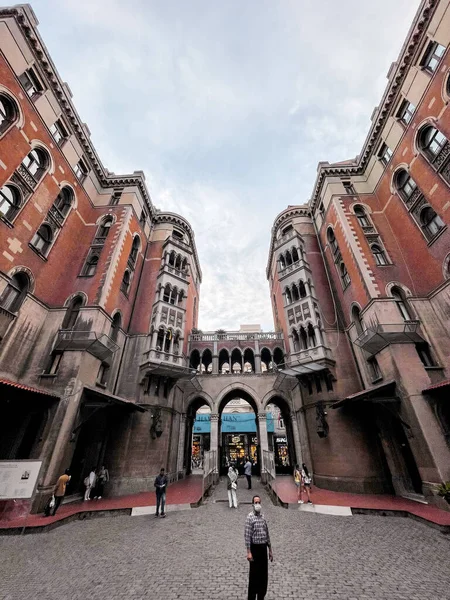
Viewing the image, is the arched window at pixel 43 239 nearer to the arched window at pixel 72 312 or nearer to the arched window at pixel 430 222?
the arched window at pixel 72 312

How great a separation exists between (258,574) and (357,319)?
663 inches

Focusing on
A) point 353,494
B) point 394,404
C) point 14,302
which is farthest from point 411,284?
point 14,302

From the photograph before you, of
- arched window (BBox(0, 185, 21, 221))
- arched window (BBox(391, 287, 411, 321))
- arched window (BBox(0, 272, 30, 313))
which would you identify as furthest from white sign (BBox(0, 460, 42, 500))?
arched window (BBox(391, 287, 411, 321))

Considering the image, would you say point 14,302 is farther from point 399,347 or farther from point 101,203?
point 399,347

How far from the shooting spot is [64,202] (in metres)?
19.8

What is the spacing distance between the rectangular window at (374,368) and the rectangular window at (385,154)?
15.7 meters

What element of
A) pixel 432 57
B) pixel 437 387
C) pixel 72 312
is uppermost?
pixel 432 57

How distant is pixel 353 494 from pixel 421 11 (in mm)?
29504

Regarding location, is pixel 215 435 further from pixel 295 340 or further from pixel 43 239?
pixel 43 239

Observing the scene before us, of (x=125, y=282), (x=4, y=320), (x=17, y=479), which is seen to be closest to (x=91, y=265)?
(x=125, y=282)

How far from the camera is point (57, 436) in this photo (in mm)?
12297

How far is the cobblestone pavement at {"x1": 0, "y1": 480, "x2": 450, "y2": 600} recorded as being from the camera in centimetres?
515

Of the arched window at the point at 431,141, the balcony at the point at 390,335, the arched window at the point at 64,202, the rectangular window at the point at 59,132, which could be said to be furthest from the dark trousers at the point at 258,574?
the rectangular window at the point at 59,132

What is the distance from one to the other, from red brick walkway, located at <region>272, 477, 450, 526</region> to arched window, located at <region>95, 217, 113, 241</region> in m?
22.1
